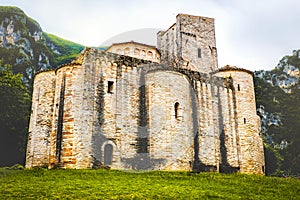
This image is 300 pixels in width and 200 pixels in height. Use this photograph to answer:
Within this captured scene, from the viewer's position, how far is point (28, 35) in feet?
183

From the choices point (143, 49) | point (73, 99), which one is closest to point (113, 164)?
point (73, 99)

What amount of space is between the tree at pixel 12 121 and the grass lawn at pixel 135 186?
13.9m

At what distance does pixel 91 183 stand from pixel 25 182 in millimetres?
2888

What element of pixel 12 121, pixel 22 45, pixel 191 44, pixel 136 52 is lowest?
pixel 12 121

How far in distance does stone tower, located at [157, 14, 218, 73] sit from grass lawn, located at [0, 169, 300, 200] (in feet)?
66.1

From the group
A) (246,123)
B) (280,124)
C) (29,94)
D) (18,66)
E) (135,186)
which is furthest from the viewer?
(18,66)

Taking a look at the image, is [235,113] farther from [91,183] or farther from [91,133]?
[91,183]

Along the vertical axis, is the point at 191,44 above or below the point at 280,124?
above

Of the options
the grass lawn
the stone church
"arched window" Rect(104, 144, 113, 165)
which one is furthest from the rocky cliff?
"arched window" Rect(104, 144, 113, 165)

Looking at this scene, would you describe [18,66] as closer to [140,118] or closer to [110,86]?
[110,86]

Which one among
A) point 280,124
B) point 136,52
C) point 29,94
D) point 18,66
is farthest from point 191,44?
point 18,66

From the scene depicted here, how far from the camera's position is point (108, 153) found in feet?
73.5

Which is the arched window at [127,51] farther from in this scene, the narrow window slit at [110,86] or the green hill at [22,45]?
the green hill at [22,45]

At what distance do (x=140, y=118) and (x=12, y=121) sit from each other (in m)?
14.8
